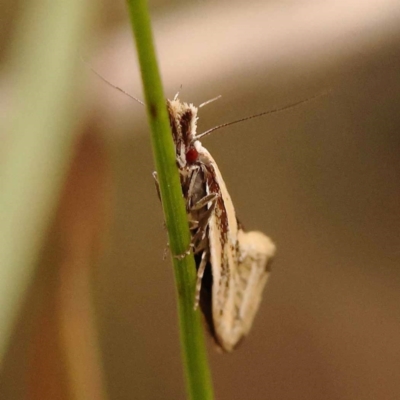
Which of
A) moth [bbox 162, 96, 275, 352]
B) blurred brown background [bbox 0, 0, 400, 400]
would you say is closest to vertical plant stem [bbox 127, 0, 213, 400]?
moth [bbox 162, 96, 275, 352]

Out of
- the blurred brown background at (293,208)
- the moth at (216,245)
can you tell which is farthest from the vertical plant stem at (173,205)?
the blurred brown background at (293,208)

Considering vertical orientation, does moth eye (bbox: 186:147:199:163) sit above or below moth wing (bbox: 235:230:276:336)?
above

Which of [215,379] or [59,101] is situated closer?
[59,101]

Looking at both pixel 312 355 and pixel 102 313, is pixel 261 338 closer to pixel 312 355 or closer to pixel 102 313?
pixel 312 355

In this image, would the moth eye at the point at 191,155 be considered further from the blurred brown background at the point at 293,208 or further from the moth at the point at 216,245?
the blurred brown background at the point at 293,208

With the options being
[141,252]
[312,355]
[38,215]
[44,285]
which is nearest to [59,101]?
[38,215]

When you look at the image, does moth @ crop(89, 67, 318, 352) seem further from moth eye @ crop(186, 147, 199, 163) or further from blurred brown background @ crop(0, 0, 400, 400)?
blurred brown background @ crop(0, 0, 400, 400)
